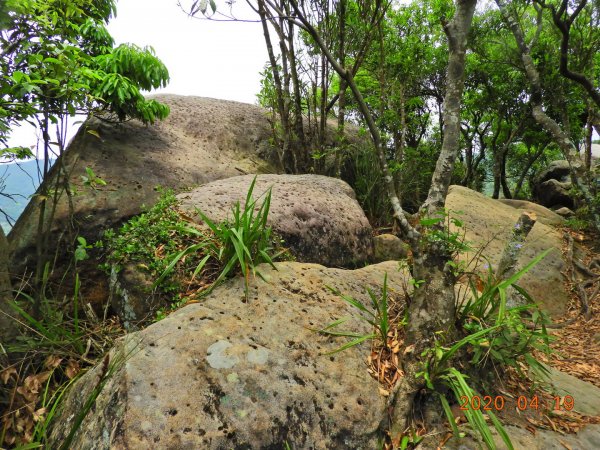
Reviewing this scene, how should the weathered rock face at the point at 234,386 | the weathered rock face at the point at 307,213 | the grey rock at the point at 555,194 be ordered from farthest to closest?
the grey rock at the point at 555,194 < the weathered rock face at the point at 307,213 < the weathered rock face at the point at 234,386

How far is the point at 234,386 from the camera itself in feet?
7.01

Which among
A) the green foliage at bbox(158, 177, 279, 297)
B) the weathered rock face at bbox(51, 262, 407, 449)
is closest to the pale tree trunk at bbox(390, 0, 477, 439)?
the weathered rock face at bbox(51, 262, 407, 449)

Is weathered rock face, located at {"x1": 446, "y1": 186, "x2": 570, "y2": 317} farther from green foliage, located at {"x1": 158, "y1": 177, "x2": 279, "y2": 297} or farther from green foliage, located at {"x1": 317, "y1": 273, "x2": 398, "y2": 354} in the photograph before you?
green foliage, located at {"x1": 158, "y1": 177, "x2": 279, "y2": 297}

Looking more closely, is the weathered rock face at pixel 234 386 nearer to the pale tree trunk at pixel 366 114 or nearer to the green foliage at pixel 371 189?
the pale tree trunk at pixel 366 114

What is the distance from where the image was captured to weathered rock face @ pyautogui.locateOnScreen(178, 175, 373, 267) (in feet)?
12.8

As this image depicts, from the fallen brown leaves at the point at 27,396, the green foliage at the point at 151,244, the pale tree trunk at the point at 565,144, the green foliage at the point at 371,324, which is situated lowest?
the fallen brown leaves at the point at 27,396

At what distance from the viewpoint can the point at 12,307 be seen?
105 inches

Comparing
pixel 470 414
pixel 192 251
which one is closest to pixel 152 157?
pixel 192 251

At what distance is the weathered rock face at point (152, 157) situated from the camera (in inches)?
155

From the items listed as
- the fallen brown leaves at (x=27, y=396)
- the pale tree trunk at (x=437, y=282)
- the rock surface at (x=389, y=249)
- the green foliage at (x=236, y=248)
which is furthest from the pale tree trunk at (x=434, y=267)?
the fallen brown leaves at (x=27, y=396)

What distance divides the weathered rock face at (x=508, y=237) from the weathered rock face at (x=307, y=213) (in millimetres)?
1394

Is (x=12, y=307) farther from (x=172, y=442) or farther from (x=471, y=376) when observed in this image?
(x=471, y=376)

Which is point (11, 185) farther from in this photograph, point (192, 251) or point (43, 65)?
point (192, 251)

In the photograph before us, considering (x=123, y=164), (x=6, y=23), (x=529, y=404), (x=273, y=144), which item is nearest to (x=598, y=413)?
(x=529, y=404)
